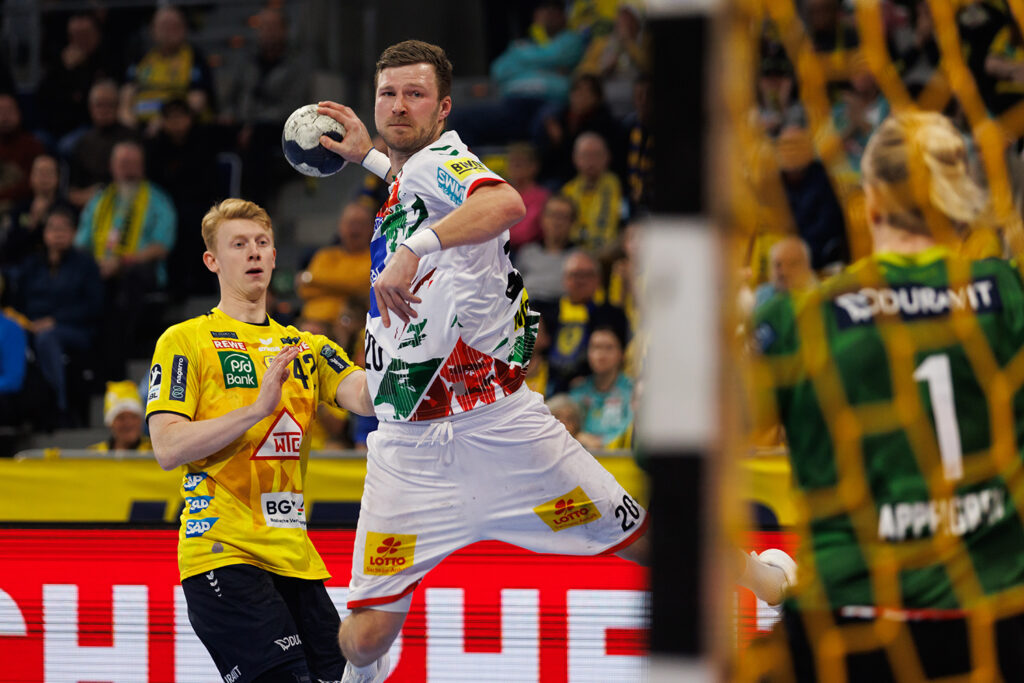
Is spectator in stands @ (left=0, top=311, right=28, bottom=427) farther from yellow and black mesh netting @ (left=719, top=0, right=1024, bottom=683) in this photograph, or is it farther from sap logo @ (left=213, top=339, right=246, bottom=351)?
yellow and black mesh netting @ (left=719, top=0, right=1024, bottom=683)

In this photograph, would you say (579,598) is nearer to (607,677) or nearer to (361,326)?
→ (607,677)

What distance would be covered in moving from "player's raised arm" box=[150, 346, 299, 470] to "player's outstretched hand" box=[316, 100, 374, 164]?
0.83 metres

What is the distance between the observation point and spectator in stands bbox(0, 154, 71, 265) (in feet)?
37.5

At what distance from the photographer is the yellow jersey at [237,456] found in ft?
14.6

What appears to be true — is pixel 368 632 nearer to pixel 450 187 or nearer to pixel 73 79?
pixel 450 187

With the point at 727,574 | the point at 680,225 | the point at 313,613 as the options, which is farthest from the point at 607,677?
the point at 680,225

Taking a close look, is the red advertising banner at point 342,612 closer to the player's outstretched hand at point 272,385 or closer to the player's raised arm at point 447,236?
the player's outstretched hand at point 272,385

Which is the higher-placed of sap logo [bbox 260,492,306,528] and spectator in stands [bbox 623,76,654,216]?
spectator in stands [bbox 623,76,654,216]

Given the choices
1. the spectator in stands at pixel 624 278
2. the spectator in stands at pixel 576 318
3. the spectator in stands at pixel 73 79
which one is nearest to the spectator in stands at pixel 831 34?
the spectator in stands at pixel 624 278

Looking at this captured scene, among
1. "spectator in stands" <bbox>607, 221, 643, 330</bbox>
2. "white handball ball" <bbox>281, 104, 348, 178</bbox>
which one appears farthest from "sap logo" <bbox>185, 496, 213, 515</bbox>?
"spectator in stands" <bbox>607, 221, 643, 330</bbox>

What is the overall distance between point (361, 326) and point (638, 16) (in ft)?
12.7

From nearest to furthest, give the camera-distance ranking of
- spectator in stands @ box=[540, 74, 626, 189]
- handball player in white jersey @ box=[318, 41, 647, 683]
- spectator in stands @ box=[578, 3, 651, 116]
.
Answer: handball player in white jersey @ box=[318, 41, 647, 683] < spectator in stands @ box=[540, 74, 626, 189] < spectator in stands @ box=[578, 3, 651, 116]

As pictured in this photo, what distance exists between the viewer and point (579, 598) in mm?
5480

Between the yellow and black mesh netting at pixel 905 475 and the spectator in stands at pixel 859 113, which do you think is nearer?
the yellow and black mesh netting at pixel 905 475
